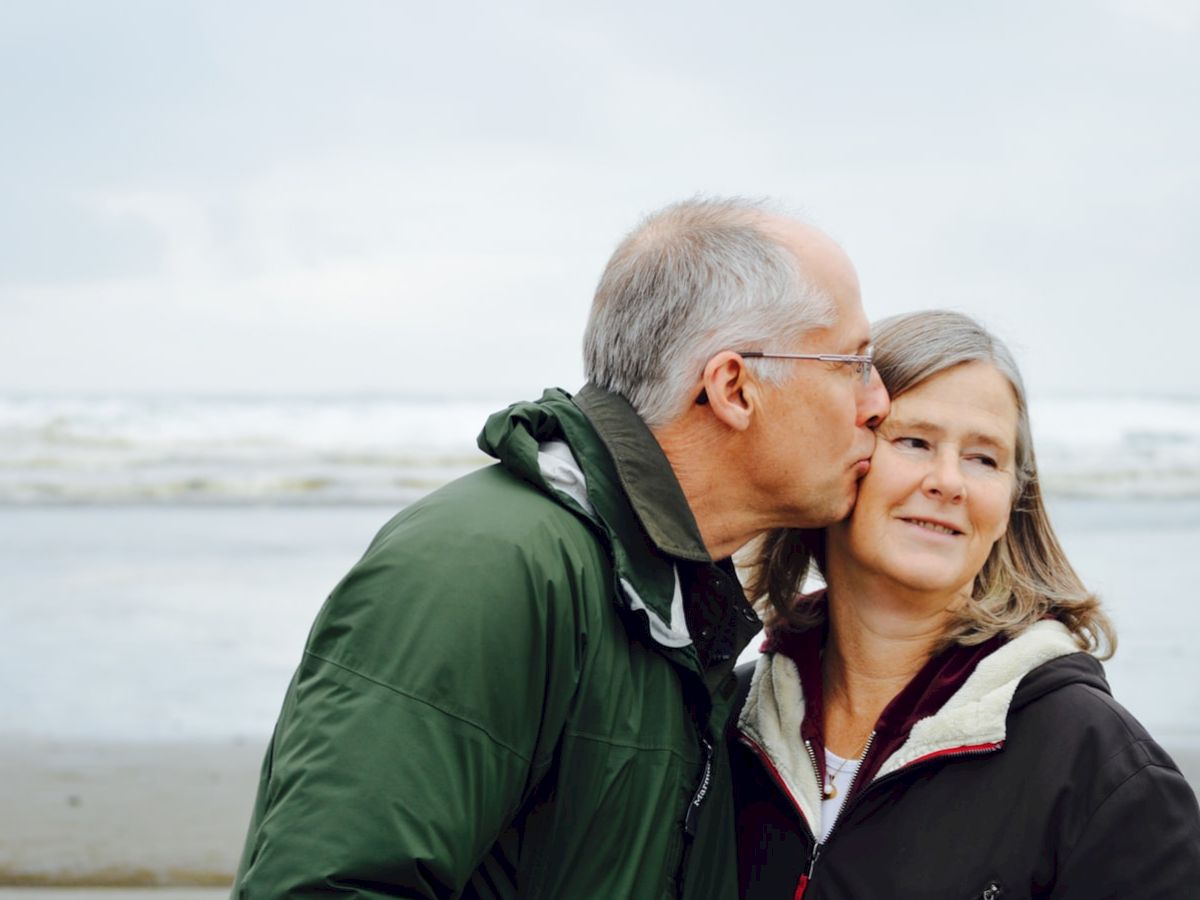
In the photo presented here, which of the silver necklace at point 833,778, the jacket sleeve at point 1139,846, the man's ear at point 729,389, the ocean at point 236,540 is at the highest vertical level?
the man's ear at point 729,389

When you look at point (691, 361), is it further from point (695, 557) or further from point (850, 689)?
point (850, 689)

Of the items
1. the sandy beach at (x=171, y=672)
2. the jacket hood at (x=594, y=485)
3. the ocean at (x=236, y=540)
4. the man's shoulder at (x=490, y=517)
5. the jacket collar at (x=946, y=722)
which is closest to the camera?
the man's shoulder at (x=490, y=517)

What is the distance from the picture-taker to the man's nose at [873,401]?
271cm

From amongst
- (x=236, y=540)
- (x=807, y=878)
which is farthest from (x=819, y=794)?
(x=236, y=540)

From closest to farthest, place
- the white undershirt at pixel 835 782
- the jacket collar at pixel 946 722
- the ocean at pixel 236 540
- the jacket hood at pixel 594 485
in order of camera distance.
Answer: the jacket hood at pixel 594 485 < the jacket collar at pixel 946 722 < the white undershirt at pixel 835 782 < the ocean at pixel 236 540

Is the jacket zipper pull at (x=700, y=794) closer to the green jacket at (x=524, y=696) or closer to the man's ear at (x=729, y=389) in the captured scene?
the green jacket at (x=524, y=696)

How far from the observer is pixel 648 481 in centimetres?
239

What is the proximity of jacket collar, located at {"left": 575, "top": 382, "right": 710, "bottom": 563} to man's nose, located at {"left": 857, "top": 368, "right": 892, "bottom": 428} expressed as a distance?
1.60ft

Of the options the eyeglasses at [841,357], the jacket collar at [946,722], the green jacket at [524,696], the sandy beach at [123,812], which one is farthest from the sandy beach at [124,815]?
the eyeglasses at [841,357]

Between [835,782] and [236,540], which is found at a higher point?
[835,782]

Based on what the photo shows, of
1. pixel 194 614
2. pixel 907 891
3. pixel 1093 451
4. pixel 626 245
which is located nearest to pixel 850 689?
pixel 907 891

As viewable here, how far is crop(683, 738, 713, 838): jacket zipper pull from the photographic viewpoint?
2.34m

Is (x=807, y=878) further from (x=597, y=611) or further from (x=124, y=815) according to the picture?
(x=124, y=815)

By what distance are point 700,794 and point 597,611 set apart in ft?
1.36
